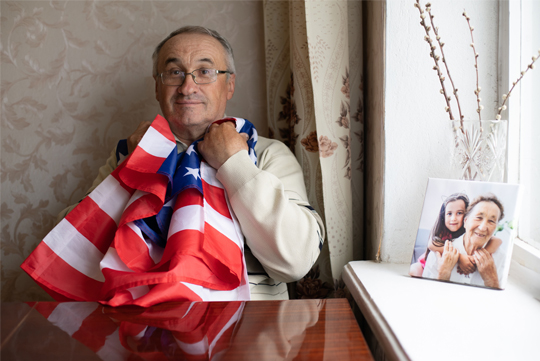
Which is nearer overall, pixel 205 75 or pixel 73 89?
pixel 205 75

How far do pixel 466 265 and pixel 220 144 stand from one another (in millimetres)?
666

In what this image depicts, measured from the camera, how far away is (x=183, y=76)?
1.22 metres

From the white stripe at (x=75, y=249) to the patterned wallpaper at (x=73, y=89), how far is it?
66 cm

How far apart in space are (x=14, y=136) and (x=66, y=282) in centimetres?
94

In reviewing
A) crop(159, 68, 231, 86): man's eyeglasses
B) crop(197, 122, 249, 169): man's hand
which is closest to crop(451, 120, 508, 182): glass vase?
crop(197, 122, 249, 169): man's hand

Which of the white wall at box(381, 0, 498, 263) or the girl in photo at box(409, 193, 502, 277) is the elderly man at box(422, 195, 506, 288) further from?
the white wall at box(381, 0, 498, 263)

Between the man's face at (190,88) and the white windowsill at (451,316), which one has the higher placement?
the man's face at (190,88)

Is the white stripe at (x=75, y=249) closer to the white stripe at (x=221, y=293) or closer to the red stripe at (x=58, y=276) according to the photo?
the red stripe at (x=58, y=276)

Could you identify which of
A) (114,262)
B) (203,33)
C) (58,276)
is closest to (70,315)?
(114,262)

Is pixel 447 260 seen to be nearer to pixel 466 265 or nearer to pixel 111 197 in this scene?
pixel 466 265

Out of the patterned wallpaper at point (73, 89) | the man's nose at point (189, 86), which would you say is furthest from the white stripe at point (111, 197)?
the patterned wallpaper at point (73, 89)

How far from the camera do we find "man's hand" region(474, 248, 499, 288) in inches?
29.4

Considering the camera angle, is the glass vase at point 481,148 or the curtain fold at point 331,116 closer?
the glass vase at point 481,148

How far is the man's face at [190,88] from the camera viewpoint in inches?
47.6
